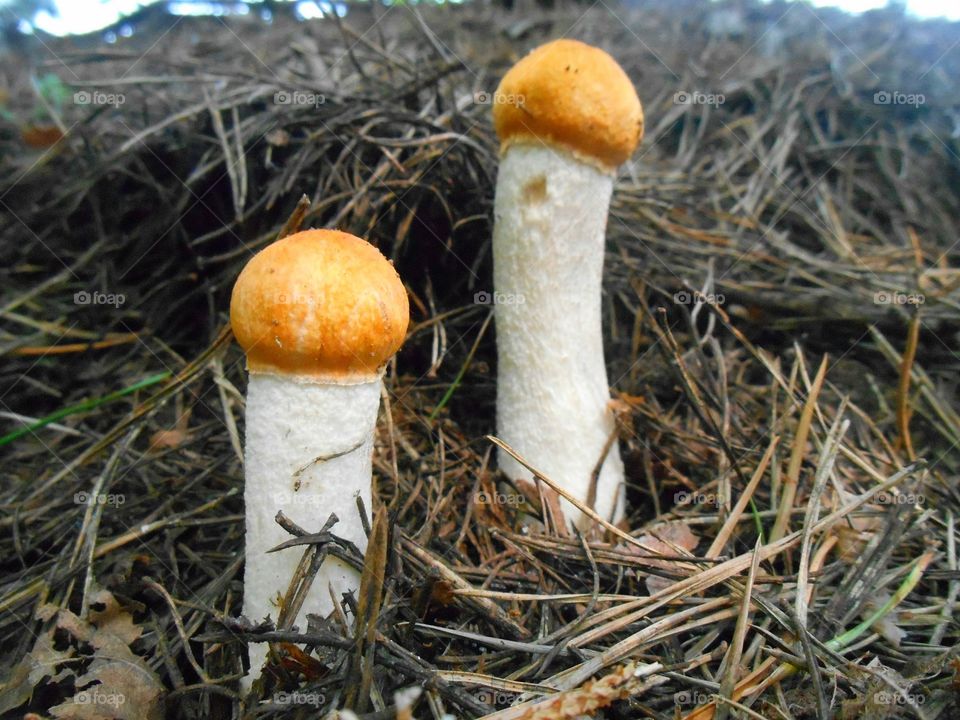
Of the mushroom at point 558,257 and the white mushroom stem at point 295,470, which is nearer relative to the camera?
the white mushroom stem at point 295,470

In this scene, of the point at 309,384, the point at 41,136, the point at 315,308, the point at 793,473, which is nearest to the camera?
the point at 315,308

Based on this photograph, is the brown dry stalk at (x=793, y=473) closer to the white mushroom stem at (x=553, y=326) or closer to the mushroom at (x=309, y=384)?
the white mushroom stem at (x=553, y=326)

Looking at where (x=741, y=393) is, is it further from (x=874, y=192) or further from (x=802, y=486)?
(x=874, y=192)

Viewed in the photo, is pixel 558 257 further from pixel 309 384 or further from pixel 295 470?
pixel 295 470

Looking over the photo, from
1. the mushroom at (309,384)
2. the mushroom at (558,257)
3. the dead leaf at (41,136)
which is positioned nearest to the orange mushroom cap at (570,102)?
the mushroom at (558,257)

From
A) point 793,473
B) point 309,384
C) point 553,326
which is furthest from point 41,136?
point 793,473
